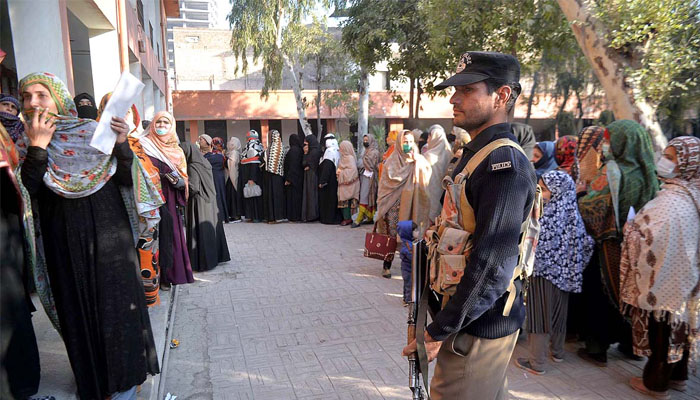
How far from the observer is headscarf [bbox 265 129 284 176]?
10.5 m

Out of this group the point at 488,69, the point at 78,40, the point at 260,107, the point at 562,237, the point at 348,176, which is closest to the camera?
the point at 488,69

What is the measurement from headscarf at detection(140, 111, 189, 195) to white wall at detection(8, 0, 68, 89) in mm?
1031

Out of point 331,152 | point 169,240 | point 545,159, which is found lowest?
point 169,240

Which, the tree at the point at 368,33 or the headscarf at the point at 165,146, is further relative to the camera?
the tree at the point at 368,33

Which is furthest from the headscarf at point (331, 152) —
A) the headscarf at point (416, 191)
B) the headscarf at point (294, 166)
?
the headscarf at point (416, 191)

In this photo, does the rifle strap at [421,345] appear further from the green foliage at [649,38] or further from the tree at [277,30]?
the tree at [277,30]

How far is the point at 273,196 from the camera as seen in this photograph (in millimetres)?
10844

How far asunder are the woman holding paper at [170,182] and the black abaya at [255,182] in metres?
5.35

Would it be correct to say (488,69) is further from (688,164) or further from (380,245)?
(380,245)

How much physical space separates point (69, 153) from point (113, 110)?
356mm

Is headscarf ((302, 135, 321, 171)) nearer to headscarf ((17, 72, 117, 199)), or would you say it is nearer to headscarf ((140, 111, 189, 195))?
headscarf ((140, 111, 189, 195))

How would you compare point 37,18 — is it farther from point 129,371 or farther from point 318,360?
point 318,360

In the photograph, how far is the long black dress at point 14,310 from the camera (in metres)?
2.23

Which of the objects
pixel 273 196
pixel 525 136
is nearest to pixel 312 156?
pixel 273 196
